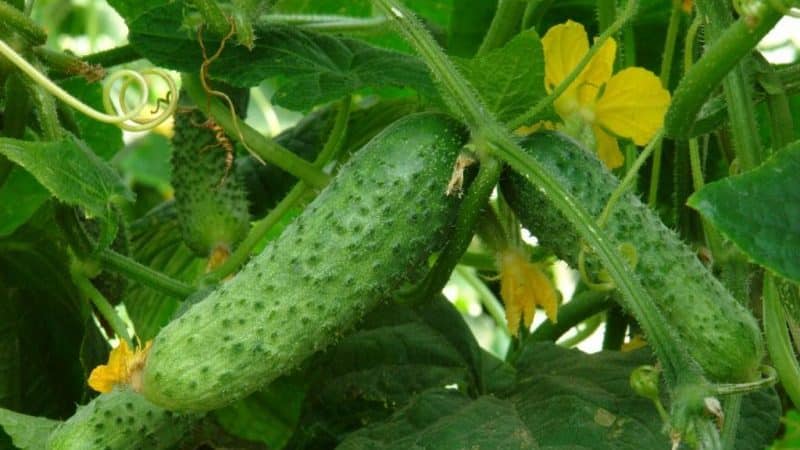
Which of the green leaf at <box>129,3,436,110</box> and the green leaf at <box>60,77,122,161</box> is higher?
the green leaf at <box>60,77,122,161</box>

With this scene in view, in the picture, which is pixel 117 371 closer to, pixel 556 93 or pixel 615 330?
pixel 556 93

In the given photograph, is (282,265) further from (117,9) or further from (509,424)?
(117,9)

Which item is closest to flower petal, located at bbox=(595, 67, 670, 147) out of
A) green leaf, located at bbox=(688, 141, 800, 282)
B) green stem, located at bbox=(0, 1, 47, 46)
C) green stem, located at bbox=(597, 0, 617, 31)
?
green stem, located at bbox=(597, 0, 617, 31)

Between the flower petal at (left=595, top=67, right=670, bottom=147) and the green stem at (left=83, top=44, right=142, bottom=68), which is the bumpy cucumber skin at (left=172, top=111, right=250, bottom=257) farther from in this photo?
the flower petal at (left=595, top=67, right=670, bottom=147)

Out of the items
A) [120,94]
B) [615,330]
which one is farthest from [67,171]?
[615,330]

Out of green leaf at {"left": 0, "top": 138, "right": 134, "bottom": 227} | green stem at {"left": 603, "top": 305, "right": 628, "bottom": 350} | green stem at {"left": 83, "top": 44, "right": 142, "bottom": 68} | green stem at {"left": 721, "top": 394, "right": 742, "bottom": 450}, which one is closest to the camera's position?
green stem at {"left": 721, "top": 394, "right": 742, "bottom": 450}

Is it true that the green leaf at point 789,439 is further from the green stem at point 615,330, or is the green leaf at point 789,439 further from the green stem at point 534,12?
the green stem at point 534,12

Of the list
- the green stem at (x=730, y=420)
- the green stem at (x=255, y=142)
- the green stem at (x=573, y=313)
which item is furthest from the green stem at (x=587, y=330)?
the green stem at (x=730, y=420)

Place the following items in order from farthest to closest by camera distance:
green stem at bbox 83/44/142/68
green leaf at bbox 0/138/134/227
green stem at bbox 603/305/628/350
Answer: green stem at bbox 603/305/628/350 → green stem at bbox 83/44/142/68 → green leaf at bbox 0/138/134/227
